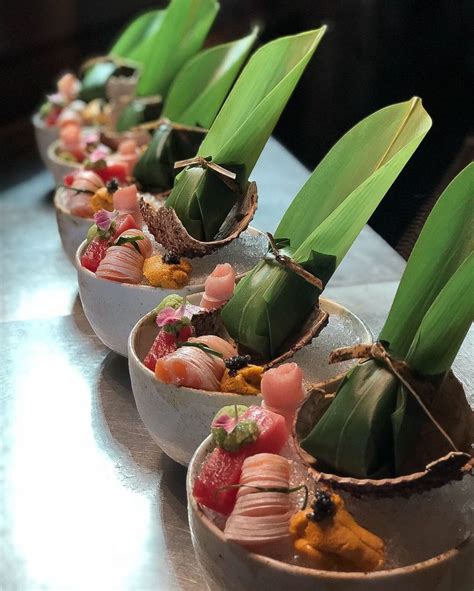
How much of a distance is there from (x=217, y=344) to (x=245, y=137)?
299 mm

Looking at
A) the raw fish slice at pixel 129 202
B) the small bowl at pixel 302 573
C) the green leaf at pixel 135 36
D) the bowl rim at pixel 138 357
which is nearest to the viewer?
the small bowl at pixel 302 573

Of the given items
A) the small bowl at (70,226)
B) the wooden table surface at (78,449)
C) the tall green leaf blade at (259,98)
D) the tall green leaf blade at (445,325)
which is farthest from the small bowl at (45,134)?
the tall green leaf blade at (445,325)

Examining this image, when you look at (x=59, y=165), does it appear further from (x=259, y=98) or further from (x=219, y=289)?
(x=219, y=289)

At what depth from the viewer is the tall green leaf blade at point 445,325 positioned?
694mm

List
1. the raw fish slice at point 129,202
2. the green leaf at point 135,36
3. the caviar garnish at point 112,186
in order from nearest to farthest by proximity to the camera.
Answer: the raw fish slice at point 129,202 → the caviar garnish at point 112,186 → the green leaf at point 135,36

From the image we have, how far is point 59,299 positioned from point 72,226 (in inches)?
4.4

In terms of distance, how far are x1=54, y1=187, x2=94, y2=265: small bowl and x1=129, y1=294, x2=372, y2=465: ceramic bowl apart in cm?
42

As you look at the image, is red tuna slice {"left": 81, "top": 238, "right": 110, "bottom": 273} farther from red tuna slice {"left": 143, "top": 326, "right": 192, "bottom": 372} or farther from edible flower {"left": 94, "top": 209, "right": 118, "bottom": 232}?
red tuna slice {"left": 143, "top": 326, "right": 192, "bottom": 372}

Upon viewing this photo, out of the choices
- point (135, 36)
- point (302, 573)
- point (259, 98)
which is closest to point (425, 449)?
point (302, 573)

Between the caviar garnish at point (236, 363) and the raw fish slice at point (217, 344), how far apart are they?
0.07 ft

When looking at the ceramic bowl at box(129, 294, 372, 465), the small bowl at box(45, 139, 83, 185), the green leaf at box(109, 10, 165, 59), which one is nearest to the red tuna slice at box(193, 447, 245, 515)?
the ceramic bowl at box(129, 294, 372, 465)

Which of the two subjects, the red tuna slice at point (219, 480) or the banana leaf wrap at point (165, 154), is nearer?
the red tuna slice at point (219, 480)

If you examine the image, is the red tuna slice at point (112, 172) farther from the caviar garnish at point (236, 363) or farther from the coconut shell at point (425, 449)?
the coconut shell at point (425, 449)

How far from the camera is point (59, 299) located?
4.69 feet
